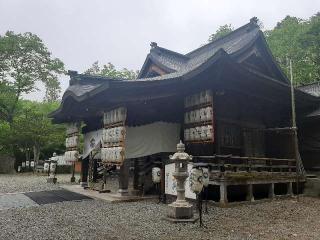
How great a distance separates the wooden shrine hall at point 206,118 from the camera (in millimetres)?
11578

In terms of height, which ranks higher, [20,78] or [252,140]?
[20,78]

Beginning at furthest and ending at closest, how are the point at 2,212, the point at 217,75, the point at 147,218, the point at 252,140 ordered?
1. the point at 252,140
2. the point at 217,75
3. the point at 2,212
4. the point at 147,218

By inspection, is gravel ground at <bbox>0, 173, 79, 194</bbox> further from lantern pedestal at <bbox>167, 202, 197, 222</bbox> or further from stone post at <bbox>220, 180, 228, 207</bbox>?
lantern pedestal at <bbox>167, 202, 197, 222</bbox>

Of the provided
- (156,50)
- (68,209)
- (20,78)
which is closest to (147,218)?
(68,209)

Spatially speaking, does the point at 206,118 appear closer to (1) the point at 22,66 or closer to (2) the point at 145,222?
(2) the point at 145,222

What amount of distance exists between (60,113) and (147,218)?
9.88 m

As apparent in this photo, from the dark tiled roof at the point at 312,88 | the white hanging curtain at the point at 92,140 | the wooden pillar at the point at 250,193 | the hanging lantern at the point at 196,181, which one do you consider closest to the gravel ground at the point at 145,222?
the wooden pillar at the point at 250,193

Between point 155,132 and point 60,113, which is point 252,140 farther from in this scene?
point 60,113

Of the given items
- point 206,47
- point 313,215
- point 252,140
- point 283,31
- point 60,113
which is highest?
point 283,31

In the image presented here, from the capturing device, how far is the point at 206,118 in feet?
39.1

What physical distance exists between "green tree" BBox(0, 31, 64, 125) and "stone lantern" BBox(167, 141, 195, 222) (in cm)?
2938

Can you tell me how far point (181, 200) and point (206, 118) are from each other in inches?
165

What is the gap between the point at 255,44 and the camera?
16.0 m

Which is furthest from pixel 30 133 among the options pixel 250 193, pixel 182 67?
pixel 250 193
